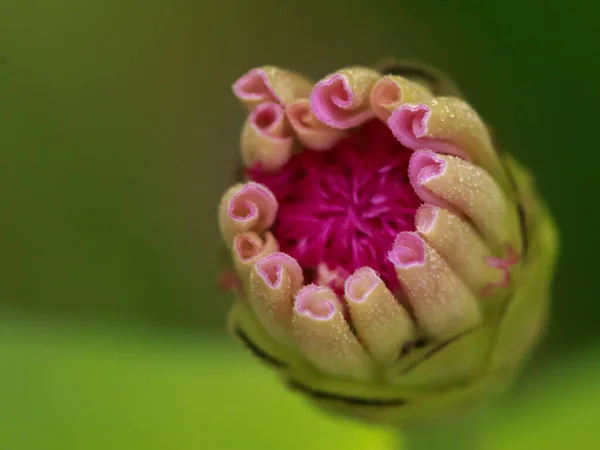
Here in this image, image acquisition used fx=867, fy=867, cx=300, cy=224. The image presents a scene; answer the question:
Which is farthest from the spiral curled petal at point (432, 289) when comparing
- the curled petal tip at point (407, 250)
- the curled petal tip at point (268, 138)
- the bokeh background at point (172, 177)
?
the bokeh background at point (172, 177)

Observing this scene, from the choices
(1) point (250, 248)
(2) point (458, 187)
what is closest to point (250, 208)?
(1) point (250, 248)

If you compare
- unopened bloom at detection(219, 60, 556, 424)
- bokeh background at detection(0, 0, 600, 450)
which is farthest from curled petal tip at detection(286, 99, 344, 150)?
bokeh background at detection(0, 0, 600, 450)

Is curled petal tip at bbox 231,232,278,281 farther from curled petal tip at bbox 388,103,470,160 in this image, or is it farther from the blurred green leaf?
the blurred green leaf

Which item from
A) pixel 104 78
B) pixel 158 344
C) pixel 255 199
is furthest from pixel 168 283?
pixel 255 199

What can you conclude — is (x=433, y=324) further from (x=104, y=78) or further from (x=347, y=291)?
(x=104, y=78)

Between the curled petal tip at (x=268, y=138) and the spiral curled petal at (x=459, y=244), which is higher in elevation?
the curled petal tip at (x=268, y=138)

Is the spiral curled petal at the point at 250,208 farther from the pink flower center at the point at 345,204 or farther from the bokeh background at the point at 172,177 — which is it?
the bokeh background at the point at 172,177
